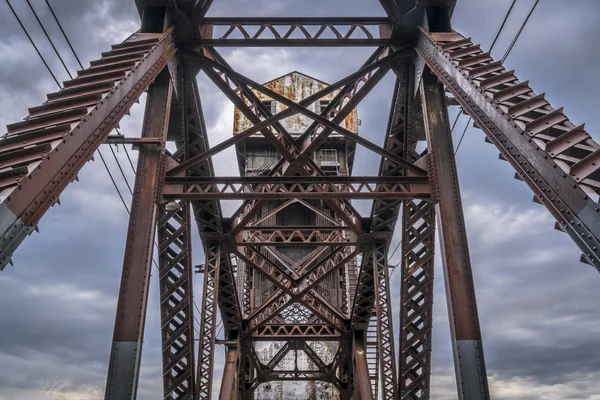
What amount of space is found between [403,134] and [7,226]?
917cm

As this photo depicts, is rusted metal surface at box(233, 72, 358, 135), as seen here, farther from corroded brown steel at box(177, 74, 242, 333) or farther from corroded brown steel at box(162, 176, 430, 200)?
corroded brown steel at box(162, 176, 430, 200)

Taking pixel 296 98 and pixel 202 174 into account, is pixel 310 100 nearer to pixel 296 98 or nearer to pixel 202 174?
pixel 202 174

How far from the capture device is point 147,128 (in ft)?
32.5

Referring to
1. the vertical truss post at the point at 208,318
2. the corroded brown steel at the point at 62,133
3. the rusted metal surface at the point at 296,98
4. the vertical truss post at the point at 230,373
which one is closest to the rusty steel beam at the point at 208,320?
the vertical truss post at the point at 208,318

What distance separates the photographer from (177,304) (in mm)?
12492

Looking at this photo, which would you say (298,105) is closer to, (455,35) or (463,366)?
(455,35)

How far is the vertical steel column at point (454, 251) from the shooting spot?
25.4ft

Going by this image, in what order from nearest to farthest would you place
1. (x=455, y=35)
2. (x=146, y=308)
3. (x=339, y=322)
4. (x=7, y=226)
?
(x=7, y=226) → (x=146, y=308) → (x=455, y=35) → (x=339, y=322)

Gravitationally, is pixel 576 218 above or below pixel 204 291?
below

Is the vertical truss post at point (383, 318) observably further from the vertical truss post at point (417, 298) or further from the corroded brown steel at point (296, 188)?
the corroded brown steel at point (296, 188)

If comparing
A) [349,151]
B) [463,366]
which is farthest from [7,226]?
[349,151]

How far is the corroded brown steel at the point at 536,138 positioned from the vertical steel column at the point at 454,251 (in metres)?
A: 1.43

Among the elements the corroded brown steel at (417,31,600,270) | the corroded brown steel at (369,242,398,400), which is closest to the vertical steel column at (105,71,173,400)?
the corroded brown steel at (417,31,600,270)

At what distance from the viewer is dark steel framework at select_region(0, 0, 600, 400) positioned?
5785mm
